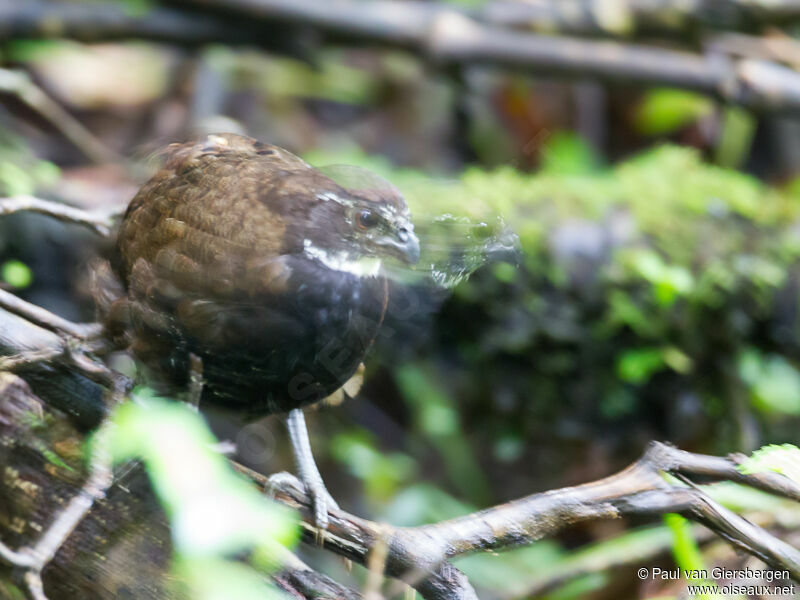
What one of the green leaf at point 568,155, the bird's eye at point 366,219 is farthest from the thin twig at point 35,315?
the green leaf at point 568,155

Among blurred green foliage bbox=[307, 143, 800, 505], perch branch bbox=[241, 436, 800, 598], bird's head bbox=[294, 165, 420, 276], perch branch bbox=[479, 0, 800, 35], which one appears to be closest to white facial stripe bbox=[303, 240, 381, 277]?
bird's head bbox=[294, 165, 420, 276]

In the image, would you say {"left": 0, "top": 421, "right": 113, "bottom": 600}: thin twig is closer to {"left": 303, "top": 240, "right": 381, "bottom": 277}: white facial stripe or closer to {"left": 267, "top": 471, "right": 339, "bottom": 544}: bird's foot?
{"left": 267, "top": 471, "right": 339, "bottom": 544}: bird's foot

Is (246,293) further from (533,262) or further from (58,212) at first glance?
(533,262)

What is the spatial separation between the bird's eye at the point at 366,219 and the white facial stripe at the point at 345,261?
0.08 metres

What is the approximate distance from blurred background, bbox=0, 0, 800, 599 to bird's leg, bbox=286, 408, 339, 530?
0.56m

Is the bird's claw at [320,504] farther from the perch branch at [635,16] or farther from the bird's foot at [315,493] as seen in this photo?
the perch branch at [635,16]

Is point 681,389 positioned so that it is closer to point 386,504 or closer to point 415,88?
point 386,504

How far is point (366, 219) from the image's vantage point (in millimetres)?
1754

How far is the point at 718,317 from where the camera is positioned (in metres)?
3.60

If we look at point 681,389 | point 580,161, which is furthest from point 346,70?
point 681,389

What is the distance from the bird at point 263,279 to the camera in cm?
168

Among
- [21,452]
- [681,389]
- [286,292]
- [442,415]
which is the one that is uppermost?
[286,292]

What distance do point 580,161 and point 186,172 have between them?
13.1 ft

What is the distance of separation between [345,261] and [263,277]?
0.21 meters
